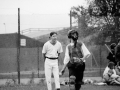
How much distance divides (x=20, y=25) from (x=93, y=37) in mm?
5701

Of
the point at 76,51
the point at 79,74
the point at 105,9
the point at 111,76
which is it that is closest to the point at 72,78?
the point at 79,74

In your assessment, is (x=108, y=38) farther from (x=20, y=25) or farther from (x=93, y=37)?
(x=20, y=25)

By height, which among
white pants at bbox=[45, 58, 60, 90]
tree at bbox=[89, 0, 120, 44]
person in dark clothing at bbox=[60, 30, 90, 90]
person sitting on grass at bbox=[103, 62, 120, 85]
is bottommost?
person sitting on grass at bbox=[103, 62, 120, 85]

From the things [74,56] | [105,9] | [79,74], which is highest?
[105,9]

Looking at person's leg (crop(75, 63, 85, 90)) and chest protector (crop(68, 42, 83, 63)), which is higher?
chest protector (crop(68, 42, 83, 63))

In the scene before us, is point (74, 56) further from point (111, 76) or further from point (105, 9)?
point (105, 9)

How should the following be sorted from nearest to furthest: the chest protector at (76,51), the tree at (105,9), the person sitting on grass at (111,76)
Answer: the chest protector at (76,51) < the person sitting on grass at (111,76) < the tree at (105,9)

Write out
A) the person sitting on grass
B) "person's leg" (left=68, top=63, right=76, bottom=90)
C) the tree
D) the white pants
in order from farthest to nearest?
the tree → the person sitting on grass → the white pants → "person's leg" (left=68, top=63, right=76, bottom=90)

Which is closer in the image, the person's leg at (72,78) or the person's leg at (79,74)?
the person's leg at (72,78)

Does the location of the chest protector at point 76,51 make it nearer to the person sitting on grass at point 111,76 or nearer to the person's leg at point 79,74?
the person's leg at point 79,74

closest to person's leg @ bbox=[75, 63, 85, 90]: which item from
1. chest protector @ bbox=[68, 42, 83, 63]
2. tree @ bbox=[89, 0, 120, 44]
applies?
chest protector @ bbox=[68, 42, 83, 63]

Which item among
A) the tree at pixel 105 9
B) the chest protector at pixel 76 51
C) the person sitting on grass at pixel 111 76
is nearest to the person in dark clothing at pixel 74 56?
the chest protector at pixel 76 51

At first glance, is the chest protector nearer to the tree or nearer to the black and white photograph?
the black and white photograph

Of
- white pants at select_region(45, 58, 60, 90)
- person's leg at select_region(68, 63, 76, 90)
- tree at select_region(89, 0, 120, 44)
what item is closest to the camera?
person's leg at select_region(68, 63, 76, 90)
